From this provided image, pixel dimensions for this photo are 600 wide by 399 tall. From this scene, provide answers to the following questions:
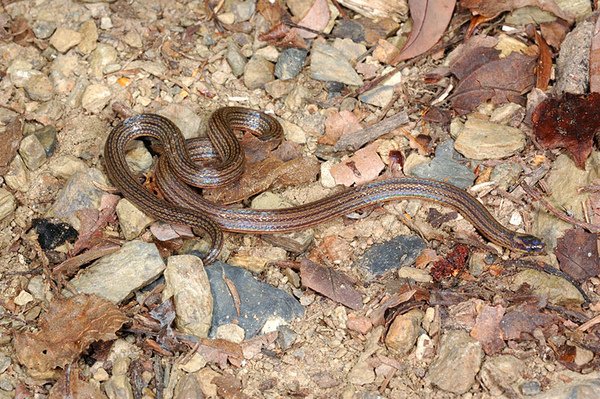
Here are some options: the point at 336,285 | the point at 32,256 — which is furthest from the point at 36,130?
the point at 336,285

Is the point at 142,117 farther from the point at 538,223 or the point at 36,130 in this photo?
the point at 538,223

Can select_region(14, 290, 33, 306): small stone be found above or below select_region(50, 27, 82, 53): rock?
below

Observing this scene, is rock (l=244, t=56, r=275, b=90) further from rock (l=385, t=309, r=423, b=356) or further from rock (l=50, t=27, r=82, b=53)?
rock (l=385, t=309, r=423, b=356)

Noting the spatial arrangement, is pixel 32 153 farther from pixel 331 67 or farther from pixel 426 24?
pixel 426 24

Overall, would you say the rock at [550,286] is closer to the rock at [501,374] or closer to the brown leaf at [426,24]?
the rock at [501,374]

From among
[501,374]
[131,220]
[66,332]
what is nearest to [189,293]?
[66,332]

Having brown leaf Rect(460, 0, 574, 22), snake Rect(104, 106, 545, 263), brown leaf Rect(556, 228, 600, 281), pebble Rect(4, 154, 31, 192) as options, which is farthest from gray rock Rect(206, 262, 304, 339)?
brown leaf Rect(460, 0, 574, 22)
